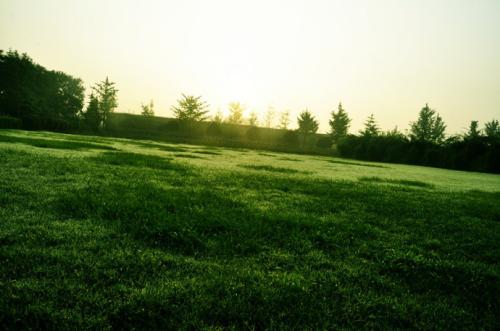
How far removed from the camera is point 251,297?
351 cm

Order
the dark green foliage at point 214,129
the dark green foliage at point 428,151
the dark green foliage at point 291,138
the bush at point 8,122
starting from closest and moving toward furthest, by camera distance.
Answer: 1. the bush at point 8,122
2. the dark green foliage at point 428,151
3. the dark green foliage at point 214,129
4. the dark green foliage at point 291,138

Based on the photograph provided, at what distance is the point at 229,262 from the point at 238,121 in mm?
96233

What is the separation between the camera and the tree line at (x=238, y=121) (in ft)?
149

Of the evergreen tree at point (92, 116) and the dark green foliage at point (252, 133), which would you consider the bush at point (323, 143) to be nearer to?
the dark green foliage at point (252, 133)

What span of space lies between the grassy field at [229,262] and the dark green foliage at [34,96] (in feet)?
169

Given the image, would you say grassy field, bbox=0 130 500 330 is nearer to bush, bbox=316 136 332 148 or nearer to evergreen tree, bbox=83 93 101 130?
evergreen tree, bbox=83 93 101 130

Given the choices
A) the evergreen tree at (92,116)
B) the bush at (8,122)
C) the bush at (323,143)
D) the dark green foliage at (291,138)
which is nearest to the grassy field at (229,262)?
the bush at (8,122)

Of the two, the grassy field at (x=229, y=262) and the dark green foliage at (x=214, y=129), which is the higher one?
the dark green foliage at (x=214, y=129)

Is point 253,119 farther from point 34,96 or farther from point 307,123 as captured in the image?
point 34,96

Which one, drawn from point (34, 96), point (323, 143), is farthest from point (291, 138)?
point (34, 96)

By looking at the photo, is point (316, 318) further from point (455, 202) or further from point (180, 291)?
point (455, 202)

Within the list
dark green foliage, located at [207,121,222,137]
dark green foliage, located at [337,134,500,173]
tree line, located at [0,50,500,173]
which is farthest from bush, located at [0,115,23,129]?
dark green foliage, located at [337,134,500,173]

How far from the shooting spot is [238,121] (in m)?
99.3

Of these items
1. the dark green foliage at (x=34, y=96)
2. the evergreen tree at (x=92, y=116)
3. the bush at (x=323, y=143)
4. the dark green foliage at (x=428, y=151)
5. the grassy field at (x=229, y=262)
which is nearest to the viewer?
the grassy field at (x=229, y=262)
